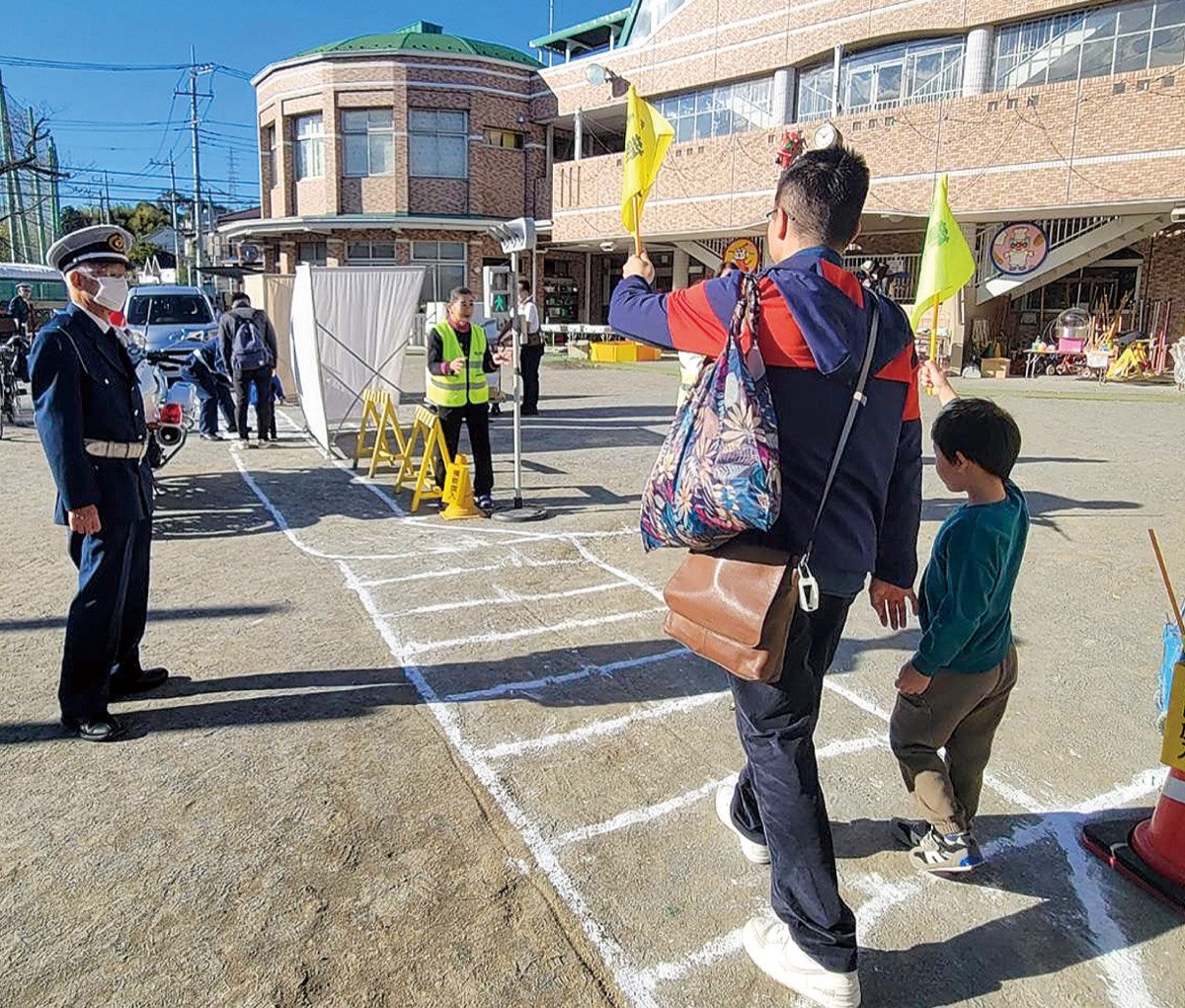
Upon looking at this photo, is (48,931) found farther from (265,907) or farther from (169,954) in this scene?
(265,907)

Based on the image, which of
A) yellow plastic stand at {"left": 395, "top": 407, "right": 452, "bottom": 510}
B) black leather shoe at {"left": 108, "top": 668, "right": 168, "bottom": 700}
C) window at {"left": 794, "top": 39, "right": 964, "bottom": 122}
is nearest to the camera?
black leather shoe at {"left": 108, "top": 668, "right": 168, "bottom": 700}

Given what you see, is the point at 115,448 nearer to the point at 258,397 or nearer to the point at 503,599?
the point at 503,599

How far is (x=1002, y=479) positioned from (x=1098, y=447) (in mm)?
9782

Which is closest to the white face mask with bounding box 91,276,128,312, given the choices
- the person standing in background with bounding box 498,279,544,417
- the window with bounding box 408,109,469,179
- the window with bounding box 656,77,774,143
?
the person standing in background with bounding box 498,279,544,417

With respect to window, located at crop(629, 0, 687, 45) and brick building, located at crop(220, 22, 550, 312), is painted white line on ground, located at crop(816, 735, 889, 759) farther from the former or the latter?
brick building, located at crop(220, 22, 550, 312)

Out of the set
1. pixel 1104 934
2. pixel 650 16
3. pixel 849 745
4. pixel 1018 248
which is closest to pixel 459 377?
pixel 849 745

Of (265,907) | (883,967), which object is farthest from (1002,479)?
(265,907)

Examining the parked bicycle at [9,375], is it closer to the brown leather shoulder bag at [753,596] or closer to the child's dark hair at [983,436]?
the brown leather shoulder bag at [753,596]

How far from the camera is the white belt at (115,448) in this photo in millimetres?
3527

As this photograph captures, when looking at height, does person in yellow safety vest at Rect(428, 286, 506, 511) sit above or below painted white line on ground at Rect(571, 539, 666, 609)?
above

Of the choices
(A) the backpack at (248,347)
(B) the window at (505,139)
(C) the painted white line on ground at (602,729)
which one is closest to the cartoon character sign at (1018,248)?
(A) the backpack at (248,347)

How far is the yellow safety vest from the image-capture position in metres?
7.30

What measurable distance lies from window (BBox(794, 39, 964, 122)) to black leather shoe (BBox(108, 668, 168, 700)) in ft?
74.7

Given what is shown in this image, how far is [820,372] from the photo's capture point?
2.07 m
